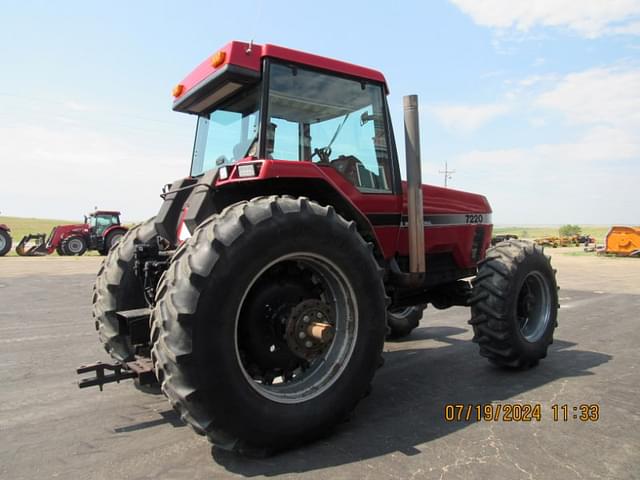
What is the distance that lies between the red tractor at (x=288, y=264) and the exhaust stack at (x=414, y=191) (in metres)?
0.01

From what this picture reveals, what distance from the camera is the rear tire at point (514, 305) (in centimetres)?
425

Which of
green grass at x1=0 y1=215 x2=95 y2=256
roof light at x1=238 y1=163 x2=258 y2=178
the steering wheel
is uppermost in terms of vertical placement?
the steering wheel

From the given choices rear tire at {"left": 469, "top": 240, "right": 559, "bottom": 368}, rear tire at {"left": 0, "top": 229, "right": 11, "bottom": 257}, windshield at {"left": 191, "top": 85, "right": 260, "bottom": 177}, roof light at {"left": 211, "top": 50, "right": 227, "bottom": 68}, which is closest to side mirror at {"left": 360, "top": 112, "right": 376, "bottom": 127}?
windshield at {"left": 191, "top": 85, "right": 260, "bottom": 177}

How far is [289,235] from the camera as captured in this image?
111 inches

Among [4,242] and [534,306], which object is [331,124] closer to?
[534,306]

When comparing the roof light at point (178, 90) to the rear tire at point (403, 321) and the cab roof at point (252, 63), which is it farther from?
the rear tire at point (403, 321)

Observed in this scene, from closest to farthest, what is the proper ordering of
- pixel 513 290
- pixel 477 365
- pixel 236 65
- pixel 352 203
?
pixel 236 65, pixel 352 203, pixel 513 290, pixel 477 365

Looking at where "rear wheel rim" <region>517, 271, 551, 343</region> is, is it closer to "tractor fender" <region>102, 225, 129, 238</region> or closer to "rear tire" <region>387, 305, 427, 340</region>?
"rear tire" <region>387, 305, 427, 340</region>

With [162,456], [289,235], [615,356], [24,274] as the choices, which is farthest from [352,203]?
[24,274]

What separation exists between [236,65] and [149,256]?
1685 mm

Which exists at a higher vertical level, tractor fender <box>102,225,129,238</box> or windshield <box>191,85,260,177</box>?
windshield <box>191,85,260,177</box>

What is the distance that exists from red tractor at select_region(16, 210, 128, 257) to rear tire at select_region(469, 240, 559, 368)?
2190 centimetres

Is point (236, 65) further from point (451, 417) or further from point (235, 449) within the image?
point (451, 417)

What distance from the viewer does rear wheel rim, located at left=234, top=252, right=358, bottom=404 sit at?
300 cm
